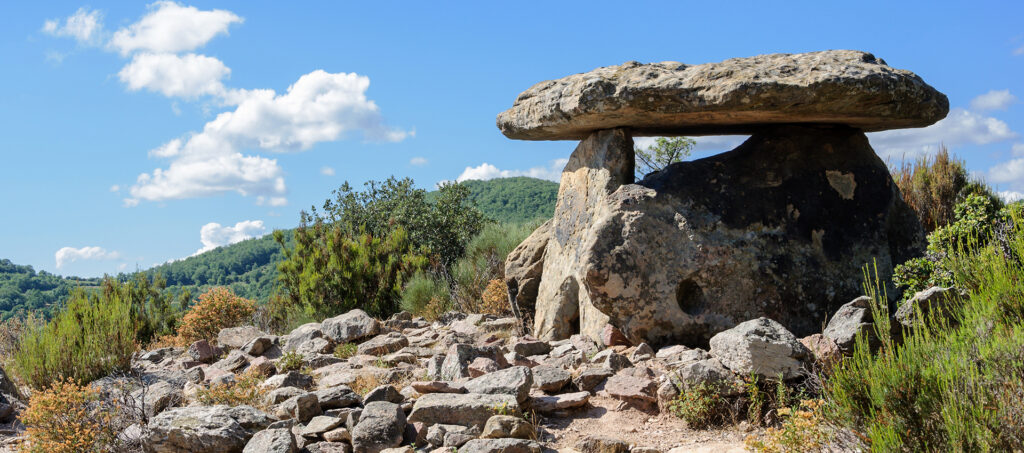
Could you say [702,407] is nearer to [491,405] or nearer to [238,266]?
[491,405]

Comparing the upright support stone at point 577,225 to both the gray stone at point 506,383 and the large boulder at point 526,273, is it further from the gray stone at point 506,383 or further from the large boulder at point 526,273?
the gray stone at point 506,383

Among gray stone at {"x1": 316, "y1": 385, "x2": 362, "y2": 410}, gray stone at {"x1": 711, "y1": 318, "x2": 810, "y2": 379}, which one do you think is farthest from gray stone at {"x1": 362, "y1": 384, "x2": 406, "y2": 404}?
gray stone at {"x1": 711, "y1": 318, "x2": 810, "y2": 379}

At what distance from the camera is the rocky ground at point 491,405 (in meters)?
5.31

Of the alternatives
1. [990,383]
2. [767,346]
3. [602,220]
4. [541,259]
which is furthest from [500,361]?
[990,383]

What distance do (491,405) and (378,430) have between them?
0.78 meters

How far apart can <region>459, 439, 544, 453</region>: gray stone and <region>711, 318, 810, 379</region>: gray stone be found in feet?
5.63

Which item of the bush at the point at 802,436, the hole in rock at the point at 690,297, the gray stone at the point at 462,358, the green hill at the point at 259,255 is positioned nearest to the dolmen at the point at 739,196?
the hole in rock at the point at 690,297

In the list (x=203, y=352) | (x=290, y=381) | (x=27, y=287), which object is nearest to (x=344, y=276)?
(x=203, y=352)

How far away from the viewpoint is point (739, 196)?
7.88 m

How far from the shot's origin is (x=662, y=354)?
23.1 feet

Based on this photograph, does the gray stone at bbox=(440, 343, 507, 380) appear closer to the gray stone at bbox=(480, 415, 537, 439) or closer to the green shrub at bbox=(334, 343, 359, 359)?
the gray stone at bbox=(480, 415, 537, 439)

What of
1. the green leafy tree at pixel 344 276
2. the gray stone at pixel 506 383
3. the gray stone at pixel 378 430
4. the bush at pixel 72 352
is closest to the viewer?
the gray stone at pixel 378 430

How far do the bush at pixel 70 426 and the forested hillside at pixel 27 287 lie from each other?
2465cm

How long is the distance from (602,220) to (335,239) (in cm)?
779
